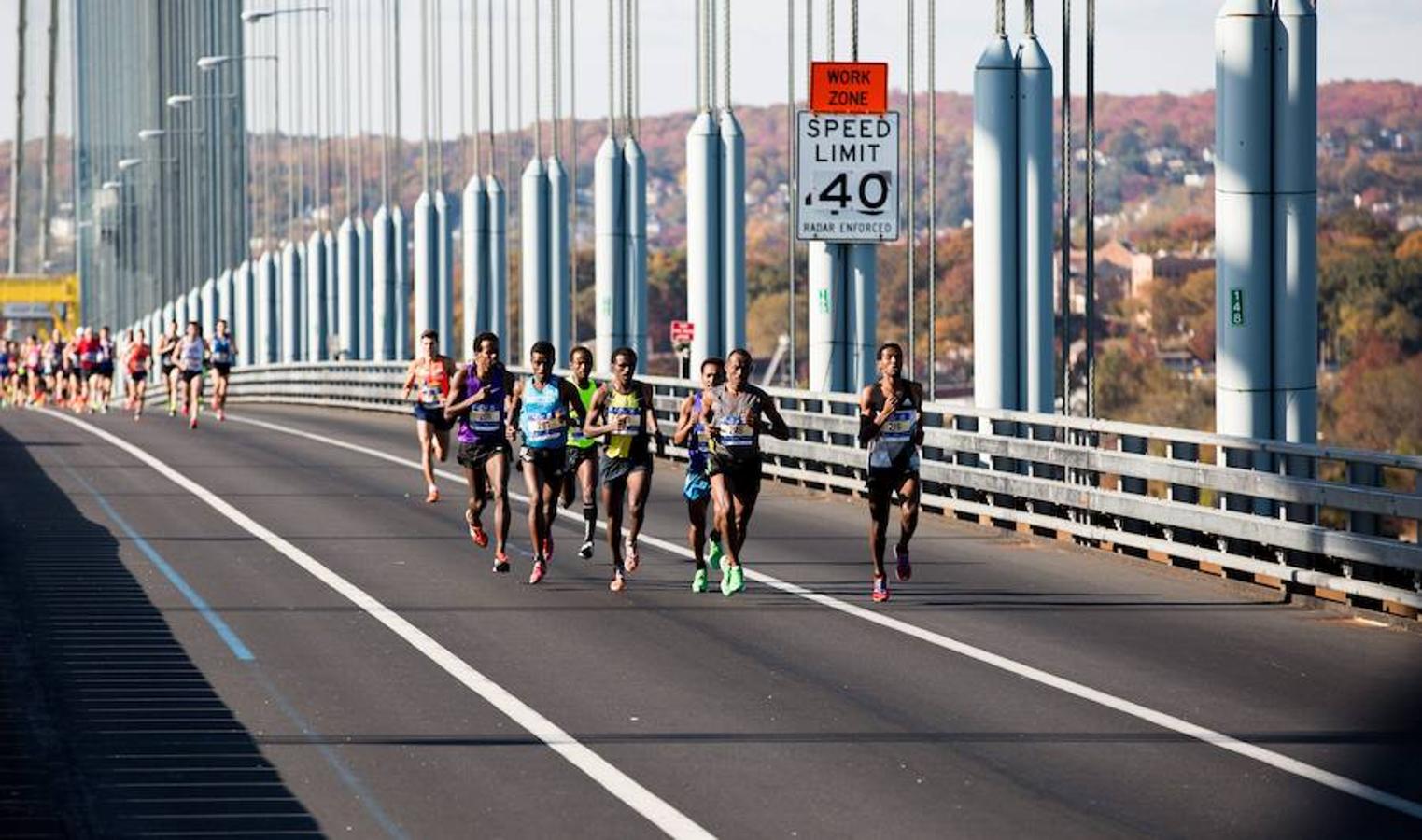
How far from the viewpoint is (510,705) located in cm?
1435

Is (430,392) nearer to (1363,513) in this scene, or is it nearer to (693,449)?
(693,449)

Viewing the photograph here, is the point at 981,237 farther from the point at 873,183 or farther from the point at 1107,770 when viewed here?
the point at 1107,770

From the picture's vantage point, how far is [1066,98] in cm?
2827

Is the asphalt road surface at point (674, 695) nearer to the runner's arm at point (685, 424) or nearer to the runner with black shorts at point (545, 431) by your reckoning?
the runner with black shorts at point (545, 431)

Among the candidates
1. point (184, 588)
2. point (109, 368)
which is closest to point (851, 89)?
point (184, 588)

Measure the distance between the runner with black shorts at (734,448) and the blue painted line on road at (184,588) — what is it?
3511 mm

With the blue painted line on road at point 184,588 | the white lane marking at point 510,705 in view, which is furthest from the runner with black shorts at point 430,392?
the blue painted line on road at point 184,588

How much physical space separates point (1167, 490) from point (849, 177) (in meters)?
5.82

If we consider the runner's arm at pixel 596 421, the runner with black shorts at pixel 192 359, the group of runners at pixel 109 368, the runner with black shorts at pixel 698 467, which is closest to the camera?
the runner with black shorts at pixel 698 467

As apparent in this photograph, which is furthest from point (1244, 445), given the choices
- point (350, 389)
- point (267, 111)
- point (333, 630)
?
point (267, 111)

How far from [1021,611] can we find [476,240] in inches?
1878

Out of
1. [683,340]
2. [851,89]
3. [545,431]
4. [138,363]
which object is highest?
[851,89]

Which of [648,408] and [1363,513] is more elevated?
[648,408]

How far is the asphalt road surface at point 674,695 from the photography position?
11.4 metres
